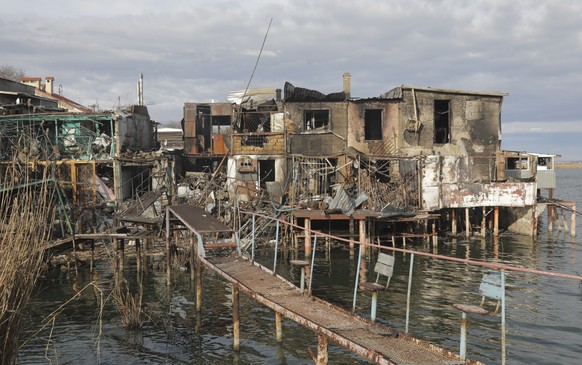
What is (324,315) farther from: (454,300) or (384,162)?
(384,162)

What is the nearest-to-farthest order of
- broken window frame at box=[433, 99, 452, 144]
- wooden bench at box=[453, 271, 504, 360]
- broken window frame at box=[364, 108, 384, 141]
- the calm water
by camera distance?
wooden bench at box=[453, 271, 504, 360] < the calm water < broken window frame at box=[433, 99, 452, 144] < broken window frame at box=[364, 108, 384, 141]

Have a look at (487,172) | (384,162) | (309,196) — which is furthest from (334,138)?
(487,172)

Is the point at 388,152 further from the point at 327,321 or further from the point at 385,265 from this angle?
the point at 327,321

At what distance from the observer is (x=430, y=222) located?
28.7 meters

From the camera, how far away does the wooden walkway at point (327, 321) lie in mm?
8094

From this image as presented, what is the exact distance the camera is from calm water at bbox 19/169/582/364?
12.4 meters

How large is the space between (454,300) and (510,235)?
14.4 m

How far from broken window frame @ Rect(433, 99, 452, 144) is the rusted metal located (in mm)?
21367

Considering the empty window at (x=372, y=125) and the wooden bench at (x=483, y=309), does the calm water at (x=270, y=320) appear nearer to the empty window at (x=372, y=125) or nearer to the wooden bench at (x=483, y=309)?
the wooden bench at (x=483, y=309)

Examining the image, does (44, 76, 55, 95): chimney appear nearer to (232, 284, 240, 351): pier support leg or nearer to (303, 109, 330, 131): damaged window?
(303, 109, 330, 131): damaged window

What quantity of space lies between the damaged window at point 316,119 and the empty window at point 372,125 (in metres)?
3.49

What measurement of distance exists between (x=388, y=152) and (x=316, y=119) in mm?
4795

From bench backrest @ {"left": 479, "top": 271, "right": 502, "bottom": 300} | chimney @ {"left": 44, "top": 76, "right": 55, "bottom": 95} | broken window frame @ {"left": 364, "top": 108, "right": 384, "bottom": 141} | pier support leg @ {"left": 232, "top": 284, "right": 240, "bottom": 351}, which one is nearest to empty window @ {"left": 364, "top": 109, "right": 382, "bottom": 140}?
broken window frame @ {"left": 364, "top": 108, "right": 384, "bottom": 141}

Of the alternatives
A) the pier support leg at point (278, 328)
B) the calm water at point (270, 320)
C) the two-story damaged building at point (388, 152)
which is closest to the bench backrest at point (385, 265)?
the calm water at point (270, 320)
